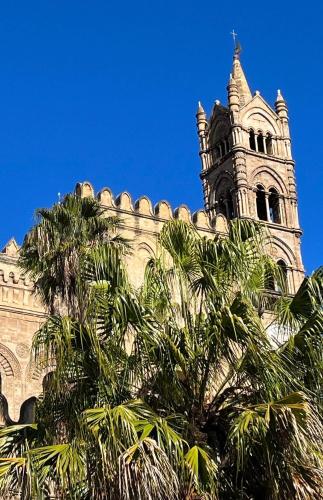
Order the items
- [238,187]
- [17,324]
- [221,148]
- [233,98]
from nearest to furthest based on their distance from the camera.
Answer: [17,324]
[238,187]
[233,98]
[221,148]

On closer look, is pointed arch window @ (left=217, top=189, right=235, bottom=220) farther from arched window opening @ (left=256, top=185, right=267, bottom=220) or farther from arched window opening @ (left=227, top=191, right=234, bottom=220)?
arched window opening @ (left=256, top=185, right=267, bottom=220)

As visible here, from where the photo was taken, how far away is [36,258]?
17.0m

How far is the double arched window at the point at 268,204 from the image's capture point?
1391 inches

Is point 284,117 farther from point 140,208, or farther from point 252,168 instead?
point 140,208

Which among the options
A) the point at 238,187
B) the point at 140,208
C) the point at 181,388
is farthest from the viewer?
the point at 238,187

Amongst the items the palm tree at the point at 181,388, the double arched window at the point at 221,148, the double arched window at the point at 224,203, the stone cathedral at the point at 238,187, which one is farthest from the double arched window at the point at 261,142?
the palm tree at the point at 181,388

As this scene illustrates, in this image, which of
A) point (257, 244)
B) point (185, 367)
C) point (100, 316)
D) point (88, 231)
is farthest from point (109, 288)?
point (88, 231)

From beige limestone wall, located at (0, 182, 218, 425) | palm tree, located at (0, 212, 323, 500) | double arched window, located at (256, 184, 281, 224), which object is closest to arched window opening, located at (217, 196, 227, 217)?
double arched window, located at (256, 184, 281, 224)

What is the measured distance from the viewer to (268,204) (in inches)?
1396

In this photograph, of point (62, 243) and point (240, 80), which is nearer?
point (62, 243)

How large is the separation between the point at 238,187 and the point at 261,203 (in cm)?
181

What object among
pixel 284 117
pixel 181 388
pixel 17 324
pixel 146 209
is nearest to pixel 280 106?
pixel 284 117

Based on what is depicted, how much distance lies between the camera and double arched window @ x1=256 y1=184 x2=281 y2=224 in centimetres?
3534

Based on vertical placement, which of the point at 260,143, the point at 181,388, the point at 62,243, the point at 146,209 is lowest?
the point at 181,388
